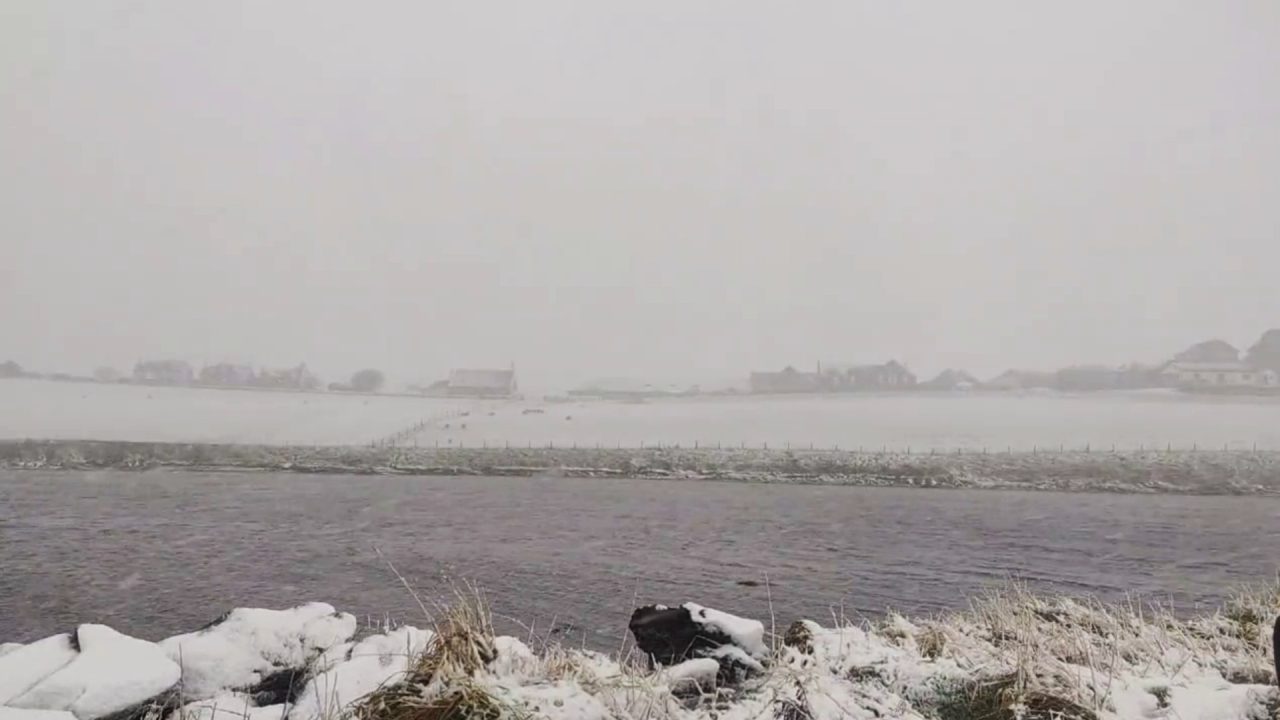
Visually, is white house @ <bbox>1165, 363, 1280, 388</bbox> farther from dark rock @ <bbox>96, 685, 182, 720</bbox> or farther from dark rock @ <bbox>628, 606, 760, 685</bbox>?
dark rock @ <bbox>96, 685, 182, 720</bbox>

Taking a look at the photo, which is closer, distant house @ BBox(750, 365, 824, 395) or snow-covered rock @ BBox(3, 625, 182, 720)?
snow-covered rock @ BBox(3, 625, 182, 720)

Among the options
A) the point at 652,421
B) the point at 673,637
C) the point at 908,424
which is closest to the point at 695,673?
the point at 673,637

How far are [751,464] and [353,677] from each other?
41.5 meters

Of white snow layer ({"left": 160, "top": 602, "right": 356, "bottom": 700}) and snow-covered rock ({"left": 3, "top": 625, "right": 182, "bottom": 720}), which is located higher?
snow-covered rock ({"left": 3, "top": 625, "right": 182, "bottom": 720})

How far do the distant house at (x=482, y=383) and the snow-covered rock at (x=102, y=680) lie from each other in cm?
10965

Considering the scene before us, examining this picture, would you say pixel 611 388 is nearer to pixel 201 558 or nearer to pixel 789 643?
pixel 201 558

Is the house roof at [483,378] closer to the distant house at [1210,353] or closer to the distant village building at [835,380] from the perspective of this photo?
the distant village building at [835,380]

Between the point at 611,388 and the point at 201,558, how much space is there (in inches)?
3951

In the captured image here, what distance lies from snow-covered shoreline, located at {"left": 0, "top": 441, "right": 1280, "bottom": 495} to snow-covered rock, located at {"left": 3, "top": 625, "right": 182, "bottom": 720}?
3727cm

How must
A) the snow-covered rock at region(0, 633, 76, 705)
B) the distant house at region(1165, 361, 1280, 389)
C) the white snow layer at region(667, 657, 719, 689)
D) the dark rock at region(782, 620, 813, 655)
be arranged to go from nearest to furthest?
the snow-covered rock at region(0, 633, 76, 705) → the white snow layer at region(667, 657, 719, 689) → the dark rock at region(782, 620, 813, 655) → the distant house at region(1165, 361, 1280, 389)

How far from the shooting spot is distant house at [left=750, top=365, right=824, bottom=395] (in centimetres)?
12019

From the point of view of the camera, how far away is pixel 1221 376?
101 meters

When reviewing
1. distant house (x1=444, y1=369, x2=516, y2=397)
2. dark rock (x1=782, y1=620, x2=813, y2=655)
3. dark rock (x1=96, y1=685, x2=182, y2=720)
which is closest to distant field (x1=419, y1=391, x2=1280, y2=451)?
distant house (x1=444, y1=369, x2=516, y2=397)

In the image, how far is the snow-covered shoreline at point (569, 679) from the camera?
4.38 metres
